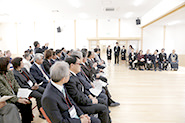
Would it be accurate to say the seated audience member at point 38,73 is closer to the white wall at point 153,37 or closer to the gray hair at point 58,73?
the gray hair at point 58,73

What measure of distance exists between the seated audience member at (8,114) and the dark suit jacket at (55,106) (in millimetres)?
831

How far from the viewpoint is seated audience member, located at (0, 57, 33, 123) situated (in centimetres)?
209

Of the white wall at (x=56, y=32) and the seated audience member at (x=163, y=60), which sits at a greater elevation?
the white wall at (x=56, y=32)

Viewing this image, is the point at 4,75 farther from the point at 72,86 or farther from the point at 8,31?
the point at 8,31

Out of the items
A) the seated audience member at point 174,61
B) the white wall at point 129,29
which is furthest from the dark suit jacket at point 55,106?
the white wall at point 129,29

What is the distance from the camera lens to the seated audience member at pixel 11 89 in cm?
209

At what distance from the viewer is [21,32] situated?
13508 millimetres

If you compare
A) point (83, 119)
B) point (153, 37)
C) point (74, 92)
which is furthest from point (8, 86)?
point (153, 37)

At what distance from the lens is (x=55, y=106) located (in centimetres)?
138

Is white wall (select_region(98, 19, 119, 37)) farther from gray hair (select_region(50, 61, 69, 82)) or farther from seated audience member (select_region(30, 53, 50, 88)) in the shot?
gray hair (select_region(50, 61, 69, 82))

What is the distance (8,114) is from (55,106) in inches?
37.8

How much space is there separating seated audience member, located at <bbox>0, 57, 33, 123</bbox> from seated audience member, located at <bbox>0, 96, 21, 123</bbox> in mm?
223

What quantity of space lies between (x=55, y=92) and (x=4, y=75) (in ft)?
4.19

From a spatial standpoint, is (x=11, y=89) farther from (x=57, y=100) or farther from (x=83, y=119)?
(x=83, y=119)
